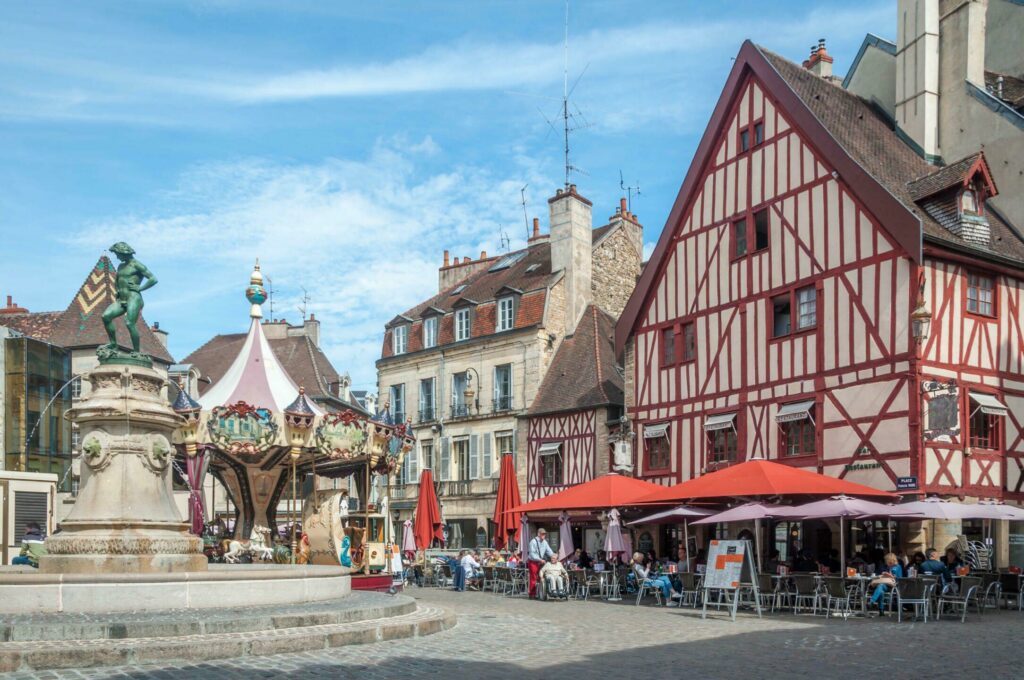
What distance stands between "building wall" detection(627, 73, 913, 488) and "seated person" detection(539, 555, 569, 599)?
214 inches

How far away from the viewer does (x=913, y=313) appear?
1862 centimetres

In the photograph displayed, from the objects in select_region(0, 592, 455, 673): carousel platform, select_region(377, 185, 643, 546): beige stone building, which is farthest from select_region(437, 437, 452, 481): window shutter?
select_region(0, 592, 455, 673): carousel platform

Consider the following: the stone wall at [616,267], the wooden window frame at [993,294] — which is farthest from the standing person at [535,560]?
the stone wall at [616,267]

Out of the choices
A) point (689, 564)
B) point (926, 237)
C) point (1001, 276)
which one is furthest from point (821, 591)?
point (1001, 276)

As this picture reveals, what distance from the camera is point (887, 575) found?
15.4 m

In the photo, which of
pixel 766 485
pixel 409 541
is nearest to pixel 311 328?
pixel 409 541

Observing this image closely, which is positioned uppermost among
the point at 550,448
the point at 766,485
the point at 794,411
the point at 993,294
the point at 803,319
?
the point at 993,294

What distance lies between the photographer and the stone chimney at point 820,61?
2825 centimetres

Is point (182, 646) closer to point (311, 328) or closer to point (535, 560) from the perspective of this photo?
point (535, 560)

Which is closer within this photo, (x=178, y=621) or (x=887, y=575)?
(x=178, y=621)

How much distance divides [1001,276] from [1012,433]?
2.93 m

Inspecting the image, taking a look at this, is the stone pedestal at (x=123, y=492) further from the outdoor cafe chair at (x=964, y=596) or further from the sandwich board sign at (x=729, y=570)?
the outdoor cafe chair at (x=964, y=596)

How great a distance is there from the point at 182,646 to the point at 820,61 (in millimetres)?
23820

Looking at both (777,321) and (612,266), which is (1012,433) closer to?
(777,321)
